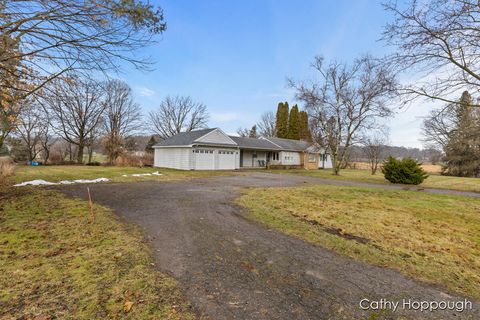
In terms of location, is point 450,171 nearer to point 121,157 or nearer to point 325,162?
point 325,162

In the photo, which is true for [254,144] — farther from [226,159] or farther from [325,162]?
[325,162]

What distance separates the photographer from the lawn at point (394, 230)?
3368 mm

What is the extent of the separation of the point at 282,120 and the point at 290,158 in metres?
15.9

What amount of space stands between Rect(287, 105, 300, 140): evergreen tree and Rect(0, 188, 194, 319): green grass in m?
41.7

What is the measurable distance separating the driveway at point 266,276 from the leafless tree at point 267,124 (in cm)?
4500

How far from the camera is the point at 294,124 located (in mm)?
44219

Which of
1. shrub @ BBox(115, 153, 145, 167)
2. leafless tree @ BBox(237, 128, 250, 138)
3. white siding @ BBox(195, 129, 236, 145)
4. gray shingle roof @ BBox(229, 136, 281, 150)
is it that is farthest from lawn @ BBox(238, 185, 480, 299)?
leafless tree @ BBox(237, 128, 250, 138)

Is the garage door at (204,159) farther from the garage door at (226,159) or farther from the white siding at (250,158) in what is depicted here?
the white siding at (250,158)

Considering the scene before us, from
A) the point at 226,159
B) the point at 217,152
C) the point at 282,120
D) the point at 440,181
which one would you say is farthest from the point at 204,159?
the point at 282,120

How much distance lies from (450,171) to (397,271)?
35.7 metres

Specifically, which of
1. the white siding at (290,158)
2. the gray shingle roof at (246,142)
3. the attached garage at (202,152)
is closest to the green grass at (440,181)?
the attached garage at (202,152)

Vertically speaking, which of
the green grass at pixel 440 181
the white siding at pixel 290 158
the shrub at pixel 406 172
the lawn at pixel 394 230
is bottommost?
the lawn at pixel 394 230

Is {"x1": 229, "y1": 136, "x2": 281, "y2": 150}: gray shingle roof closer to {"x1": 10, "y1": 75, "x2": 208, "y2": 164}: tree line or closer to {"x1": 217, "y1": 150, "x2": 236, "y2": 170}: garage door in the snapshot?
{"x1": 217, "y1": 150, "x2": 236, "y2": 170}: garage door

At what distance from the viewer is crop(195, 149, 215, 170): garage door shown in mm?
21422
